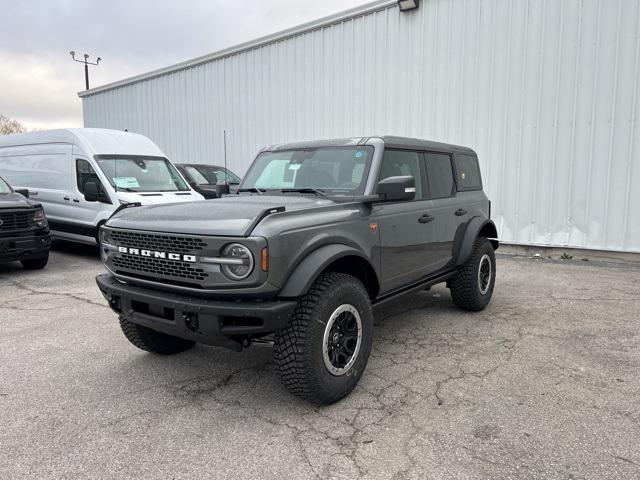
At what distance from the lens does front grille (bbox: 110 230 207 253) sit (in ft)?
9.68

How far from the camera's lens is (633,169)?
790 cm

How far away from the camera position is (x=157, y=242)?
Answer: 3141mm

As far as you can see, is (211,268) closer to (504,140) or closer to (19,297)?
(19,297)

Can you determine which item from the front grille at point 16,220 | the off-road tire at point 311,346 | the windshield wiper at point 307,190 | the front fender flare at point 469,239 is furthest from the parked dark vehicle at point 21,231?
the front fender flare at point 469,239

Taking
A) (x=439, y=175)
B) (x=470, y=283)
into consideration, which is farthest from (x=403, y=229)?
(x=470, y=283)

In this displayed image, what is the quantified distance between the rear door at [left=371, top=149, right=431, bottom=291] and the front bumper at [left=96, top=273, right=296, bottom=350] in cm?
119

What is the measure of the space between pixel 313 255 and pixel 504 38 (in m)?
7.71

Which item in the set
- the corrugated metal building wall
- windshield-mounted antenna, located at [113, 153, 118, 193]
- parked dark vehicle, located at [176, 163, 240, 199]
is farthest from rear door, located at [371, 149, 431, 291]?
parked dark vehicle, located at [176, 163, 240, 199]

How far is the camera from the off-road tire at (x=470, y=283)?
509cm

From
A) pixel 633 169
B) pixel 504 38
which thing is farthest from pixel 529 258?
pixel 504 38

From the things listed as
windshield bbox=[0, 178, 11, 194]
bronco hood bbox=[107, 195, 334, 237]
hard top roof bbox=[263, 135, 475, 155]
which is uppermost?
hard top roof bbox=[263, 135, 475, 155]

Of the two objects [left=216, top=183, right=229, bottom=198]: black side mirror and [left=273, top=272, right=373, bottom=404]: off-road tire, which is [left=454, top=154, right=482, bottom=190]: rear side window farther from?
[left=273, top=272, right=373, bottom=404]: off-road tire

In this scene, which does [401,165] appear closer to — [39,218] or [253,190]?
[253,190]

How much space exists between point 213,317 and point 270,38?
35.7 feet
